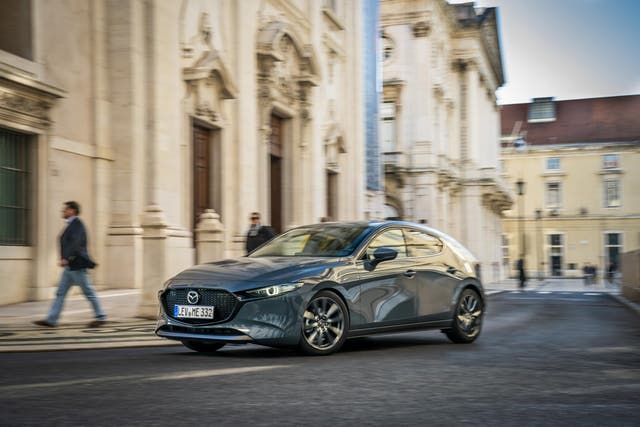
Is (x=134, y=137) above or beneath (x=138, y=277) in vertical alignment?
above

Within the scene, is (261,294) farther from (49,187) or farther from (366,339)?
(49,187)

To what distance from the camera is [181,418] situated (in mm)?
Answer: 5383

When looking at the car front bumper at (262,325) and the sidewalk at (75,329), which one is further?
the sidewalk at (75,329)

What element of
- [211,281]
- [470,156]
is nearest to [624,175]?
[470,156]

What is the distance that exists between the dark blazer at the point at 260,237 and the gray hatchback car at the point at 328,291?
22.6ft

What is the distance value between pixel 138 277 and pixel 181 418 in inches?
504

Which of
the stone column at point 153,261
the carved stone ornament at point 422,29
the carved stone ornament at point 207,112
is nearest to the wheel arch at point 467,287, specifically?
the stone column at point 153,261

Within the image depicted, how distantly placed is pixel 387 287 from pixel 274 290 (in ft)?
5.64

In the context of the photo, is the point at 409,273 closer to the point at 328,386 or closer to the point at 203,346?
the point at 203,346

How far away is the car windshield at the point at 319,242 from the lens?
10016mm

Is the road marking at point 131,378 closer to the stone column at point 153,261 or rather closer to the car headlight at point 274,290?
the car headlight at point 274,290

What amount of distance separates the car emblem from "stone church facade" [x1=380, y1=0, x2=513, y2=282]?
43.2m

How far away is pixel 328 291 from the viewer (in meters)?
9.27

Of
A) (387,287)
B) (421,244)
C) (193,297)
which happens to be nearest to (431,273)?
(421,244)
